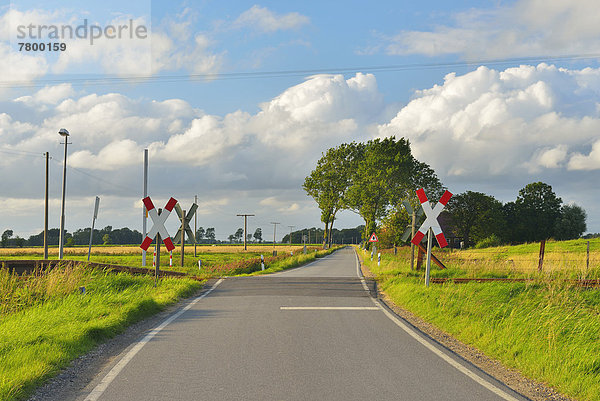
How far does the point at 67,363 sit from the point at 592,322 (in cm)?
798

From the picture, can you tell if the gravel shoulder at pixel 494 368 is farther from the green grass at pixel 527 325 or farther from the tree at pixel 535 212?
the tree at pixel 535 212

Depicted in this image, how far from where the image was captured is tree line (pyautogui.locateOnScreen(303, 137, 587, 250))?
5931cm

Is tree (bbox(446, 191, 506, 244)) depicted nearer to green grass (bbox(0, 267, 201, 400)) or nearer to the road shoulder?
green grass (bbox(0, 267, 201, 400))

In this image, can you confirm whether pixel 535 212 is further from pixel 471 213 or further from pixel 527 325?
pixel 527 325

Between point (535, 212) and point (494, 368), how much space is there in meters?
94.5

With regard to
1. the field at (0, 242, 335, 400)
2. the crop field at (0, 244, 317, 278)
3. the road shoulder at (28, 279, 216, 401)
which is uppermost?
the field at (0, 242, 335, 400)

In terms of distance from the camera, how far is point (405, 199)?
160 feet

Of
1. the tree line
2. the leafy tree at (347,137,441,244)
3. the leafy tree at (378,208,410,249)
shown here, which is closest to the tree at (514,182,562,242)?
the tree line

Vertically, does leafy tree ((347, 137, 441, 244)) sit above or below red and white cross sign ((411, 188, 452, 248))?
above

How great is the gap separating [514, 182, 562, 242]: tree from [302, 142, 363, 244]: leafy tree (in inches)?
1478

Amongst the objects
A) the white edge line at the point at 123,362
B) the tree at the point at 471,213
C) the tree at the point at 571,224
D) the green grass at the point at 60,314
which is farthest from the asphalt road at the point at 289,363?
the tree at the point at 571,224

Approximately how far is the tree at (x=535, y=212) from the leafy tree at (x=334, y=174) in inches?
1478

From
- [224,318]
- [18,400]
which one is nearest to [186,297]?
[224,318]

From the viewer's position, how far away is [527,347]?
25.1 feet
